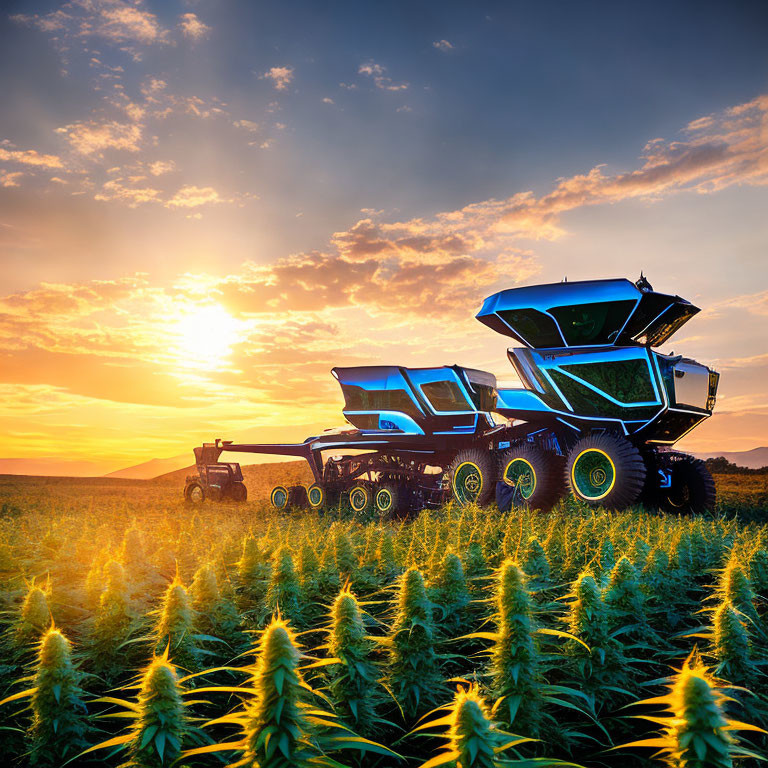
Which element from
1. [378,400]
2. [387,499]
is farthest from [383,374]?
[387,499]

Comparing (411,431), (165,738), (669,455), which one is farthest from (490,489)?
(165,738)

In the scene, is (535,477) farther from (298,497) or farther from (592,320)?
(298,497)

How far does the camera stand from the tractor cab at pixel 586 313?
41.3 feet

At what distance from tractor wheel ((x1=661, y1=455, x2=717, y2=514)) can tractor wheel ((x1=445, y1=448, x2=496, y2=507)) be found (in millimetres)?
4412

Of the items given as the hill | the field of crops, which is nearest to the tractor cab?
the field of crops

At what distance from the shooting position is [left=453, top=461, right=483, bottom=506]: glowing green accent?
14508 mm

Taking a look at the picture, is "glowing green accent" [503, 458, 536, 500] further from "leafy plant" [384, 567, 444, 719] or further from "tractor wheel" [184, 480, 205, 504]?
"tractor wheel" [184, 480, 205, 504]

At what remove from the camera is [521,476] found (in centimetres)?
1291

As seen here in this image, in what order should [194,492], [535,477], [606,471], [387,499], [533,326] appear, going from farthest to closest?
[194,492] → [387,499] → [533,326] → [535,477] → [606,471]

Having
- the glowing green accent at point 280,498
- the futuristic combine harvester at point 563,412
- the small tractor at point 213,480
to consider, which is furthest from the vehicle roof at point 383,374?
the small tractor at point 213,480

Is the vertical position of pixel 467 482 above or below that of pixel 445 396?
below

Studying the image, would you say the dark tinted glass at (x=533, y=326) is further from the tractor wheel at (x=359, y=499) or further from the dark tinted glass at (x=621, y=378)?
the tractor wheel at (x=359, y=499)

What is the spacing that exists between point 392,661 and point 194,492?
70.1 feet

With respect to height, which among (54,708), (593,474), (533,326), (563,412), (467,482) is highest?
(533,326)
